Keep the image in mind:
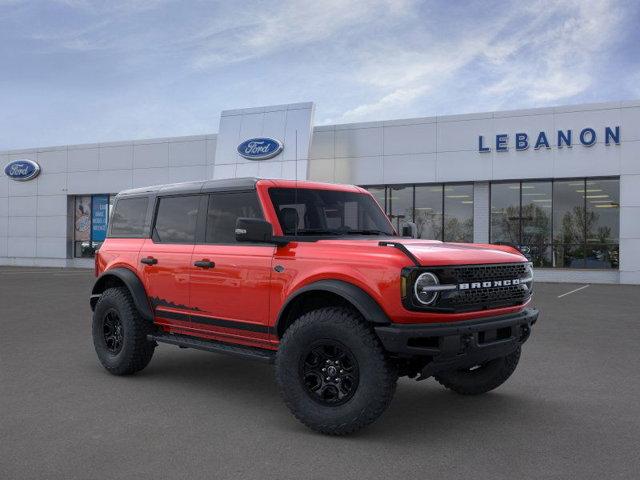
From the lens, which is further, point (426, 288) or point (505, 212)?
point (505, 212)

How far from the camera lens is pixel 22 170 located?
1339 inches

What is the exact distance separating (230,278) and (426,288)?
6.25 feet

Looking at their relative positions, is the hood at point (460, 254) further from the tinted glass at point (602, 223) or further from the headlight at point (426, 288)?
the tinted glass at point (602, 223)

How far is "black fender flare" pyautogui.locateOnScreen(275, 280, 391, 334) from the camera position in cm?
448

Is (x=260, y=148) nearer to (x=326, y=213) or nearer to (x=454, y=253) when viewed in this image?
(x=326, y=213)

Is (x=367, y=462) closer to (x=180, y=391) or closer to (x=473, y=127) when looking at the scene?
(x=180, y=391)

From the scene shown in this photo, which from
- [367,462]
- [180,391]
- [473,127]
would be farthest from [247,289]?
[473,127]

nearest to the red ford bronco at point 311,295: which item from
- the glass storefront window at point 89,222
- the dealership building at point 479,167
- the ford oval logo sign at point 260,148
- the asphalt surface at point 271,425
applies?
the asphalt surface at point 271,425

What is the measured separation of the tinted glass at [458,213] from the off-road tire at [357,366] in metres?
21.1

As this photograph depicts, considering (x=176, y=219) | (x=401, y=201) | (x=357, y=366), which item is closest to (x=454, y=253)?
(x=357, y=366)

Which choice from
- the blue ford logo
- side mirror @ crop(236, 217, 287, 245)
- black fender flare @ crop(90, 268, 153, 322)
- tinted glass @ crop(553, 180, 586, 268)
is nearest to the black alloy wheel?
side mirror @ crop(236, 217, 287, 245)

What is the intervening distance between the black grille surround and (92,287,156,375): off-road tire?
3.22 metres

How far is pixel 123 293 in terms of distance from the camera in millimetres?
6699

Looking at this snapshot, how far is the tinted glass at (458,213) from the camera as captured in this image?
25156 millimetres
